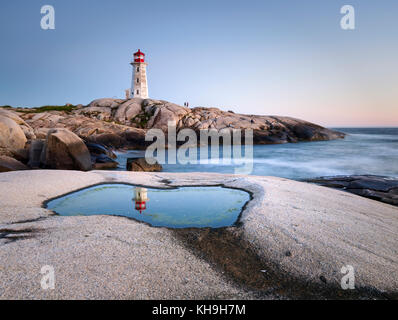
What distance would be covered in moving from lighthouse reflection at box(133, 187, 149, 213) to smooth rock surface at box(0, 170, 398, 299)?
126 centimetres

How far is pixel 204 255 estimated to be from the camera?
5203 millimetres

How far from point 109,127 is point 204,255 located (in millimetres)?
33992

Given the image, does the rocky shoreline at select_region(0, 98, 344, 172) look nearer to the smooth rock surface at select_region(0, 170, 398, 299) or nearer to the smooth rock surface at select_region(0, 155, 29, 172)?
the smooth rock surface at select_region(0, 155, 29, 172)

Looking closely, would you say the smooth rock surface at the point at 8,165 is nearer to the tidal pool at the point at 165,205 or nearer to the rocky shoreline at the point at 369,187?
the tidal pool at the point at 165,205

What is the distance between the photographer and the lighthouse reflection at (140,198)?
8266 mm

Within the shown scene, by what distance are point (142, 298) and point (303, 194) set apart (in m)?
7.58

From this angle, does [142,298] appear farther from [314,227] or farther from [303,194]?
[303,194]

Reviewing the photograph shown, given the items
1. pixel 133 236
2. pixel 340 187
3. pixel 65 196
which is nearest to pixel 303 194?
pixel 340 187

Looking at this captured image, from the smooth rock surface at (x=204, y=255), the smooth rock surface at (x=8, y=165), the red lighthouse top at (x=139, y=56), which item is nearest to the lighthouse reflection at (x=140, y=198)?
the smooth rock surface at (x=204, y=255)

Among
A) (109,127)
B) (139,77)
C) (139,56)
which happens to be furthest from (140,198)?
(139,56)

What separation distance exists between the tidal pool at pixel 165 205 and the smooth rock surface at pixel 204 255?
563mm

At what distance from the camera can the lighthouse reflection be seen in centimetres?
827

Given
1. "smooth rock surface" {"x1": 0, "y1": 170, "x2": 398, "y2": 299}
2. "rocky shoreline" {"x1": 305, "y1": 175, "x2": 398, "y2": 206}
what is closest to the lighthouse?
"rocky shoreline" {"x1": 305, "y1": 175, "x2": 398, "y2": 206}

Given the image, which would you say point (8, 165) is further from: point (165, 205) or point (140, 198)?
point (165, 205)
